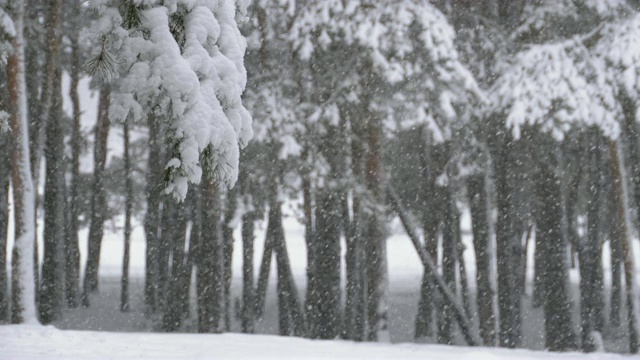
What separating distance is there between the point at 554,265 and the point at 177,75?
10609mm

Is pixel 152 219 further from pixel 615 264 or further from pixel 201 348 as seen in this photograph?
pixel 201 348

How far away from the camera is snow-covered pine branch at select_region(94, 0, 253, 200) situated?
314 inches

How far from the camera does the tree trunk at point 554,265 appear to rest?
15859 mm

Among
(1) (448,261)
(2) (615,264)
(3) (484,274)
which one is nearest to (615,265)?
(2) (615,264)

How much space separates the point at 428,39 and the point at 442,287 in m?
4.21

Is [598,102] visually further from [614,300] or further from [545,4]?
[614,300]

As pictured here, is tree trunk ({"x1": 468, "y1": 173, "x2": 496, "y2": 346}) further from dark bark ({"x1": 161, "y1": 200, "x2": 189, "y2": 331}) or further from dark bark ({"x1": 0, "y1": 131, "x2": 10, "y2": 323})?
dark bark ({"x1": 0, "y1": 131, "x2": 10, "y2": 323})

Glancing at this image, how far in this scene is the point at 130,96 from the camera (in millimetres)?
8164

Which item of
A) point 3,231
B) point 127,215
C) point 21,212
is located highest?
point 127,215

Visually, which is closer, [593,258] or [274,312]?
[593,258]

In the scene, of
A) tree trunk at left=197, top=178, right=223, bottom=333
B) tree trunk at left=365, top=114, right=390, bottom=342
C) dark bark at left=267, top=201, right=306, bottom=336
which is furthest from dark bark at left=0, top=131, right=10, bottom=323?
tree trunk at left=365, top=114, right=390, bottom=342

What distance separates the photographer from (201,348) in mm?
9008

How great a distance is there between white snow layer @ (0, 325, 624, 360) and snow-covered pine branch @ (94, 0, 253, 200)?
5.91 ft

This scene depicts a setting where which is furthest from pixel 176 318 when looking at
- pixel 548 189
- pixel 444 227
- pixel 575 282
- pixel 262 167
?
pixel 575 282
